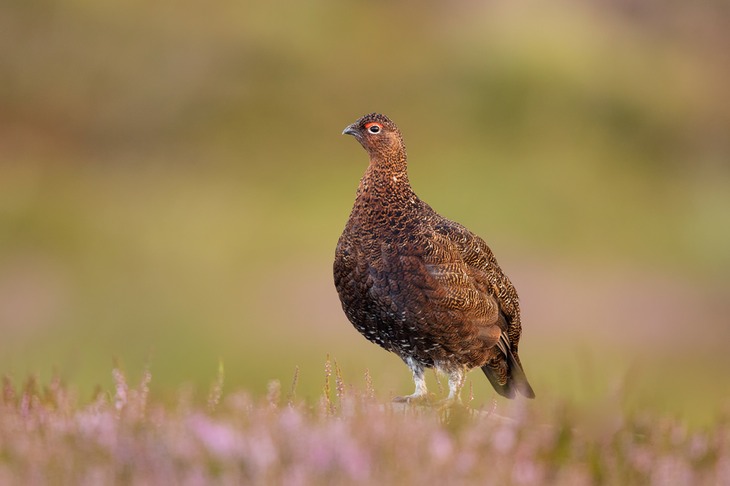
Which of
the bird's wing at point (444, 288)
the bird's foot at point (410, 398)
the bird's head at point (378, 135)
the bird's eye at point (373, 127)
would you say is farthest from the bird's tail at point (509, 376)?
the bird's eye at point (373, 127)

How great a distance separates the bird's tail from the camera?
587 centimetres

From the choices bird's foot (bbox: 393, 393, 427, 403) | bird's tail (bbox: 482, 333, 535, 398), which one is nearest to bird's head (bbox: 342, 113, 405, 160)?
bird's tail (bbox: 482, 333, 535, 398)

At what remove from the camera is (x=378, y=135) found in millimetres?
5629

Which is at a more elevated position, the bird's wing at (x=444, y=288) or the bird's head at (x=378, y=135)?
the bird's head at (x=378, y=135)

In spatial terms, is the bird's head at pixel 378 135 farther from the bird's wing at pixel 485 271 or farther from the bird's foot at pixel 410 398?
the bird's foot at pixel 410 398

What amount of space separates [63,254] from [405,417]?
65.1ft

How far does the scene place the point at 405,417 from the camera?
3475 millimetres

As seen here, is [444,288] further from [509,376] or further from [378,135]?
[509,376]

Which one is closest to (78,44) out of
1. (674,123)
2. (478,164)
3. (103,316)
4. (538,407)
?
(478,164)

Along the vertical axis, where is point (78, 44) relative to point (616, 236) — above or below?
above

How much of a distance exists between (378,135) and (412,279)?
0.79 m

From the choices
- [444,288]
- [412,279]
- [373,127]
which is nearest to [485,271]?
[444,288]

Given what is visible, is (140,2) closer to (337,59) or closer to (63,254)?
(337,59)

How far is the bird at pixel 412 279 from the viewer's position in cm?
514
